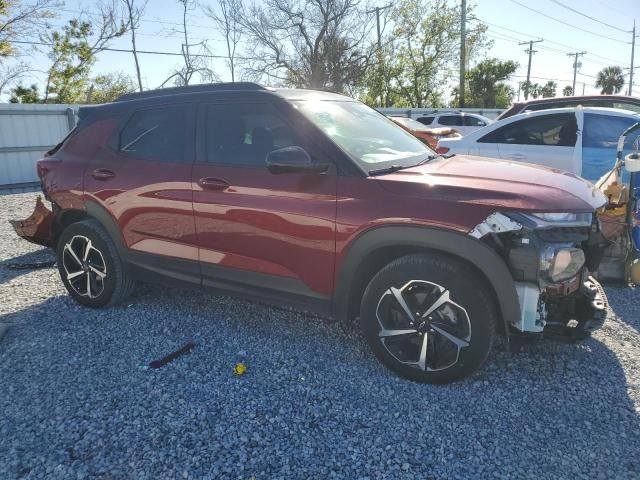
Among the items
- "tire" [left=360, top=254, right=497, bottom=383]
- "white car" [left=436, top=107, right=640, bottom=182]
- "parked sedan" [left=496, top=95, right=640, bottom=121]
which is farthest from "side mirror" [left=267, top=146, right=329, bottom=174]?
"parked sedan" [left=496, top=95, right=640, bottom=121]

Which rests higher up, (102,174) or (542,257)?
(102,174)

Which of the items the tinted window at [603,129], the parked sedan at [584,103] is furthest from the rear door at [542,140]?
the parked sedan at [584,103]

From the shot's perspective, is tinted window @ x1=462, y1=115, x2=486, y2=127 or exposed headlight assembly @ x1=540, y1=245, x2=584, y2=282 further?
tinted window @ x1=462, y1=115, x2=486, y2=127

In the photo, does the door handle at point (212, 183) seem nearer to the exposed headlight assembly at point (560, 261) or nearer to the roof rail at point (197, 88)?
the roof rail at point (197, 88)

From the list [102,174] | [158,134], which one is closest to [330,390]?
[158,134]

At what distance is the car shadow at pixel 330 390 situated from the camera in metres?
2.33

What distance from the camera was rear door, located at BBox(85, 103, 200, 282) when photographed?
352cm

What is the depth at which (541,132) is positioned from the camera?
22.1 ft

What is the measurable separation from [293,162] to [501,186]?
1.19 m

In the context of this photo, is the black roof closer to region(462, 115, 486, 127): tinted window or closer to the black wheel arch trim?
the black wheel arch trim

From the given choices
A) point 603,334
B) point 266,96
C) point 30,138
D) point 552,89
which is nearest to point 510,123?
point 603,334

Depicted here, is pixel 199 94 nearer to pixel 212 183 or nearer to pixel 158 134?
pixel 158 134

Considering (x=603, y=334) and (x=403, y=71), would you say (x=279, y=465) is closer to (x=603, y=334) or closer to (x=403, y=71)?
(x=603, y=334)

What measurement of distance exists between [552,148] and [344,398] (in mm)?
5390
